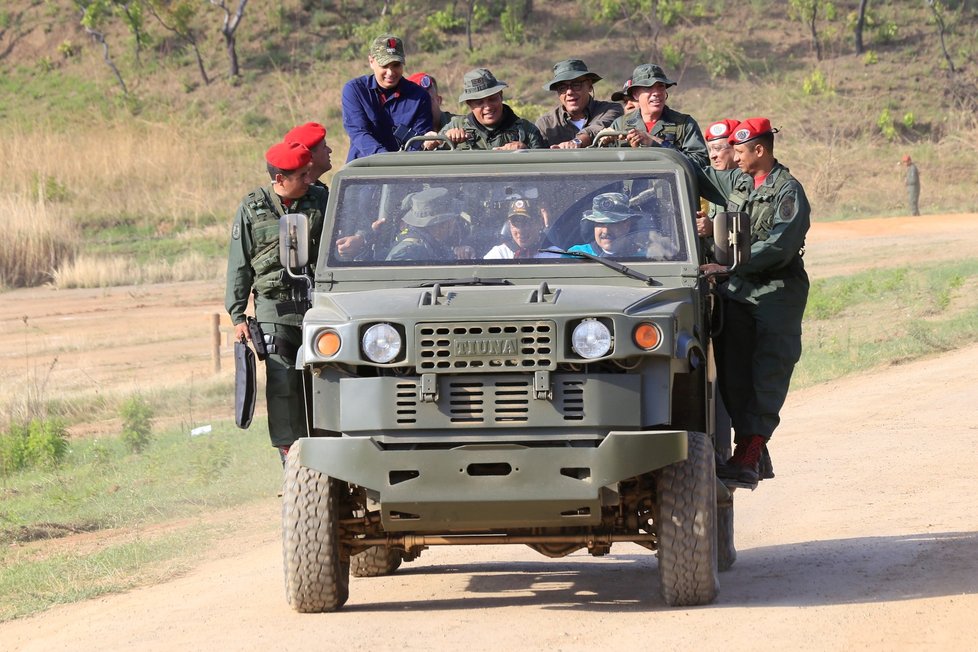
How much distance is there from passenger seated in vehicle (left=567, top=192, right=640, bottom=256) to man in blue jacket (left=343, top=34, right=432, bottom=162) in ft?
8.02

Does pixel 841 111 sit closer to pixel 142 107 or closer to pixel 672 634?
pixel 142 107

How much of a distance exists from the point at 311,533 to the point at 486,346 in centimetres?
107

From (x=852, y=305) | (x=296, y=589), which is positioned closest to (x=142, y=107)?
(x=852, y=305)

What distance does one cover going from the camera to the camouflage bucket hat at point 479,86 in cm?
877

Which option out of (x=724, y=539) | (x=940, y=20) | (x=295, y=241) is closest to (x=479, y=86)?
(x=295, y=241)

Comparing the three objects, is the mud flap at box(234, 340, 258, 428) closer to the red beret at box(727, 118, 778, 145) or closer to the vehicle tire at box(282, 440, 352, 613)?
the vehicle tire at box(282, 440, 352, 613)

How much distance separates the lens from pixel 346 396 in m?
6.27

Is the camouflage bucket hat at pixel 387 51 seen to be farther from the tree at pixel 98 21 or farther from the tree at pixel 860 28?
the tree at pixel 860 28

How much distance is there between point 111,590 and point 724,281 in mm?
3473

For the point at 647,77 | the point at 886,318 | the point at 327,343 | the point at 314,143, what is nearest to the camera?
the point at 327,343

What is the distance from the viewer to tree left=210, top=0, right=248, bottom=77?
52.7 metres

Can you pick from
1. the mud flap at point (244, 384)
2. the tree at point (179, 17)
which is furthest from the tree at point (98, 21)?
the mud flap at point (244, 384)

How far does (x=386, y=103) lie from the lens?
9445mm

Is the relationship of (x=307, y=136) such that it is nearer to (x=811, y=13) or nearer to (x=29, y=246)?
(x=29, y=246)
